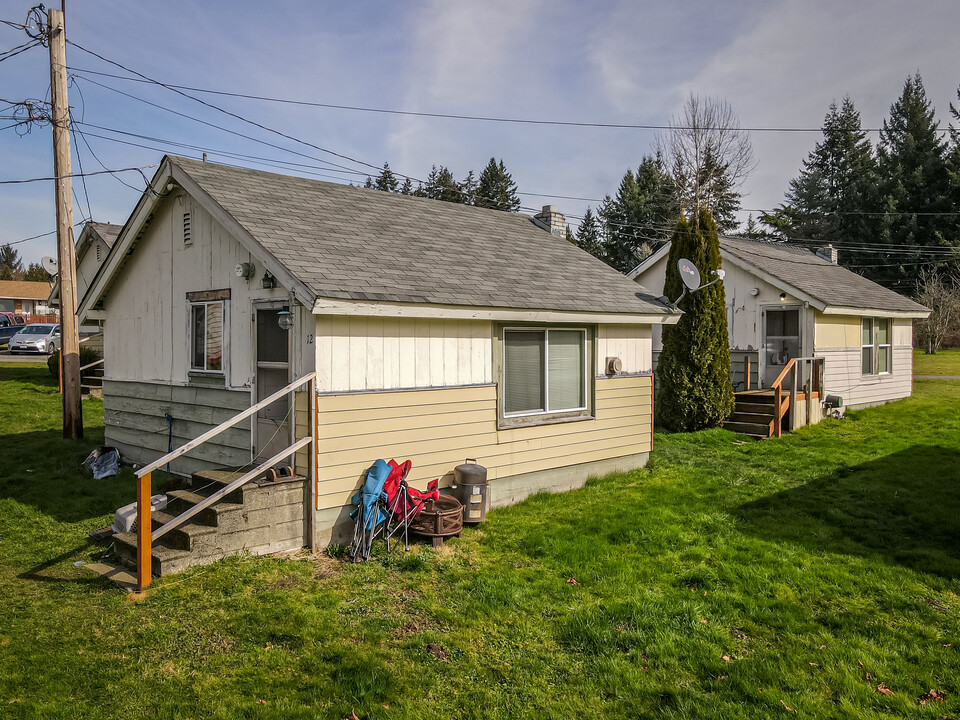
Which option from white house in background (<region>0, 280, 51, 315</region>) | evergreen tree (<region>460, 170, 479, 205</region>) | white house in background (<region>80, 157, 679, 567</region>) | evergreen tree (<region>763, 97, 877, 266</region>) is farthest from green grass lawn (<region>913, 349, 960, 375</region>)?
white house in background (<region>0, 280, 51, 315</region>)

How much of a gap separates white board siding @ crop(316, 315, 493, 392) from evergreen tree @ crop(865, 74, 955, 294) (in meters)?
40.9

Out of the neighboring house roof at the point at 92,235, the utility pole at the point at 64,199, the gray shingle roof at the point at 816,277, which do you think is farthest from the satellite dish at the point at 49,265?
the gray shingle roof at the point at 816,277

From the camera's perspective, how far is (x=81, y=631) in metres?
4.91

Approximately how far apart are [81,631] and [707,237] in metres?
13.3

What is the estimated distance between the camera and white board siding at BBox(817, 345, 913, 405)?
16375 mm

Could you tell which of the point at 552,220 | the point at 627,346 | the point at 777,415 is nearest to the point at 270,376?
the point at 627,346

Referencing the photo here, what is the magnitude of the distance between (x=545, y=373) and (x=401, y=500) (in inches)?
127

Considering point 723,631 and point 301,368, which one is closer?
point 723,631

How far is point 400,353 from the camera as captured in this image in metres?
7.46

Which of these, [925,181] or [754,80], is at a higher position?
[925,181]

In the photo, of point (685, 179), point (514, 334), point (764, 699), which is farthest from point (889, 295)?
point (764, 699)

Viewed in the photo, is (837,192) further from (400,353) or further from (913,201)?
(400,353)

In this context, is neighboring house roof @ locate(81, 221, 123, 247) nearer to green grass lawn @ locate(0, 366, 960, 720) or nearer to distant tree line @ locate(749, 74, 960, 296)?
green grass lawn @ locate(0, 366, 960, 720)

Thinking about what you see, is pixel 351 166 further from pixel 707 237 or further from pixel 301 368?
pixel 301 368
